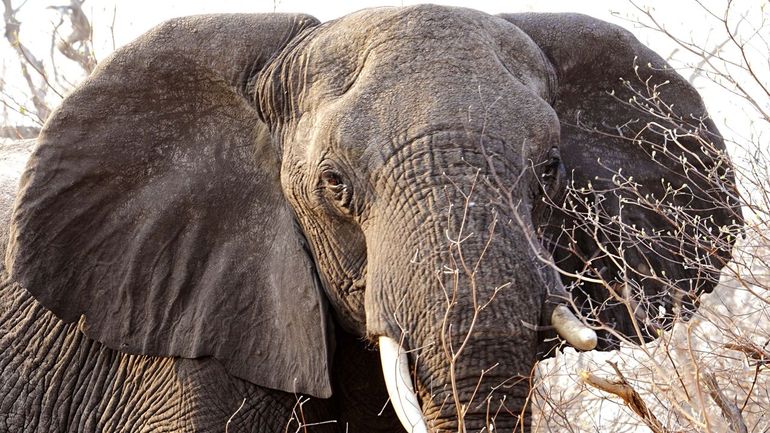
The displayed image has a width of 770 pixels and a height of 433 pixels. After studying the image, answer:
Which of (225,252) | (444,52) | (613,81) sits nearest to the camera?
(444,52)

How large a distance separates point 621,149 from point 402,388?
5.31 ft

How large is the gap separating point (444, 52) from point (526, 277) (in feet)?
2.65

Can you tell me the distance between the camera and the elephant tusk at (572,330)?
3.73m

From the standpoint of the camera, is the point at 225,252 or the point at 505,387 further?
the point at 225,252

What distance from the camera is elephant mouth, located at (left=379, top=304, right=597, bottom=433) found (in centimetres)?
380

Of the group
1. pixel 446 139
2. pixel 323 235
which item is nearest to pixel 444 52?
pixel 446 139

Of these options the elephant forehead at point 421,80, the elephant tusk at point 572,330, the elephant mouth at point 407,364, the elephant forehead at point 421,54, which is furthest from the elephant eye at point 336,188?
the elephant tusk at point 572,330

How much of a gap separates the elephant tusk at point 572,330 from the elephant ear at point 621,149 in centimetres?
87

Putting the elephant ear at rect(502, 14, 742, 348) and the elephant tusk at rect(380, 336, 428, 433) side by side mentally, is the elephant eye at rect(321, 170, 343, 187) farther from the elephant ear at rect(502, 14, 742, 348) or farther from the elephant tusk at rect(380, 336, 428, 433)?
the elephant ear at rect(502, 14, 742, 348)

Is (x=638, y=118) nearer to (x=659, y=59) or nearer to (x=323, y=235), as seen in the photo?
(x=659, y=59)

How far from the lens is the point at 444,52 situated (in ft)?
14.1

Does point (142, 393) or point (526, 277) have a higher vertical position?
point (526, 277)

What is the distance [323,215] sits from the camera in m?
4.41

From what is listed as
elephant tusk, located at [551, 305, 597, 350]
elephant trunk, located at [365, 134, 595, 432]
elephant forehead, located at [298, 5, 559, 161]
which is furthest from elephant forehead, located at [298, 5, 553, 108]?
elephant tusk, located at [551, 305, 597, 350]
